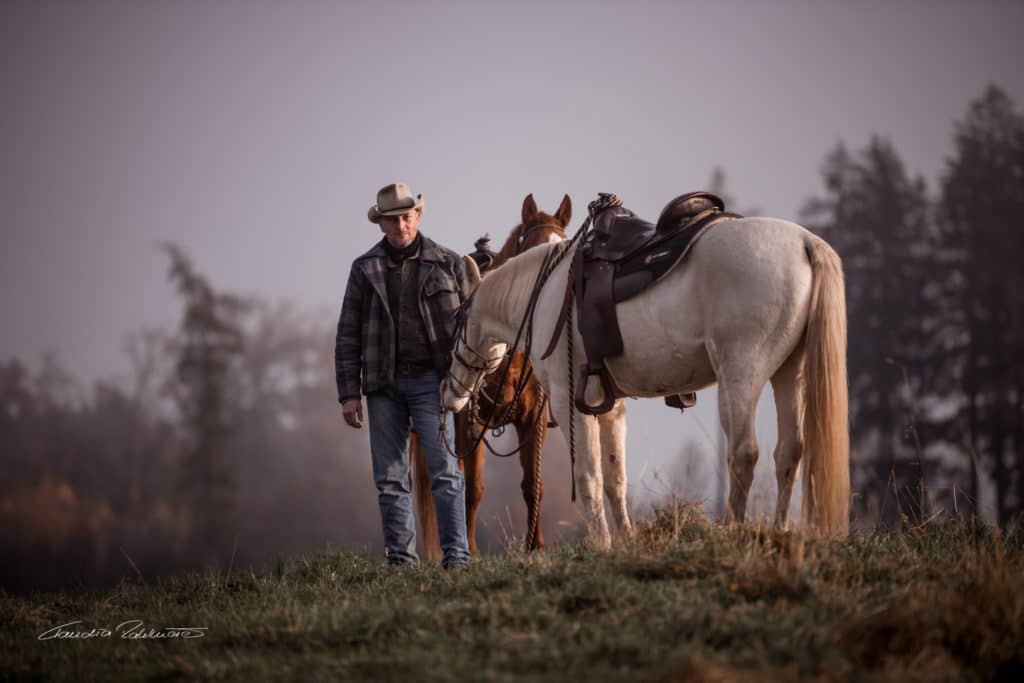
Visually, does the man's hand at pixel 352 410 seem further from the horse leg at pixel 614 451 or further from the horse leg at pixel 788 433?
the horse leg at pixel 788 433

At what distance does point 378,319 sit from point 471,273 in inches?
34.4

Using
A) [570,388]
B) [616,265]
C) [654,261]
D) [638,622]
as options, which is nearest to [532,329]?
[570,388]

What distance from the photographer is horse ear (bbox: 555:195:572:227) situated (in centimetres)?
846

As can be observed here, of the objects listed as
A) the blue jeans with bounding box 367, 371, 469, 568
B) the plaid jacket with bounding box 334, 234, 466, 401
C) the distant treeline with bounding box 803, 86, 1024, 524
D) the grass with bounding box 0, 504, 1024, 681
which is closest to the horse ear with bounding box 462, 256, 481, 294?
the plaid jacket with bounding box 334, 234, 466, 401

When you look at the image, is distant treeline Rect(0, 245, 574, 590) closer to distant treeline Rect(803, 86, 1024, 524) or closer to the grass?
distant treeline Rect(803, 86, 1024, 524)

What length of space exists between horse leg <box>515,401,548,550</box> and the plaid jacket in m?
1.10

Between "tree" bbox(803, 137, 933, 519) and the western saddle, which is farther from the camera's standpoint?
"tree" bbox(803, 137, 933, 519)

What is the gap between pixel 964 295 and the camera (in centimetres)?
2666

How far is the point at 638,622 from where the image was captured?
162 inches

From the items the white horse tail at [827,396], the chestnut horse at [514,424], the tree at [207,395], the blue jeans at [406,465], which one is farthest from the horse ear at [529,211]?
the tree at [207,395]

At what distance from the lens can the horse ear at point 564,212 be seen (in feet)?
27.8

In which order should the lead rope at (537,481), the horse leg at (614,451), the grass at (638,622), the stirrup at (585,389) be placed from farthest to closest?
the lead rope at (537,481), the horse leg at (614,451), the stirrup at (585,389), the grass at (638,622)

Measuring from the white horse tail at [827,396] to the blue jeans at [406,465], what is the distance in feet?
8.68

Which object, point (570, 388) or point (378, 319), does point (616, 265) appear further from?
point (378, 319)
